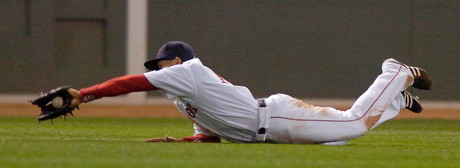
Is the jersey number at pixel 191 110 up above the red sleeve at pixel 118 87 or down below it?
below

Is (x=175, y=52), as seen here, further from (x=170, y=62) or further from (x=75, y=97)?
(x=75, y=97)

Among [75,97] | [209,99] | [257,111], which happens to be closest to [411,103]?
[257,111]

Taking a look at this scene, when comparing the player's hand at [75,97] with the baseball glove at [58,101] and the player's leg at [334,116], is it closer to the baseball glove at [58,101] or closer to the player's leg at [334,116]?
the baseball glove at [58,101]

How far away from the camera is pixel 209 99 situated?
19.5 feet

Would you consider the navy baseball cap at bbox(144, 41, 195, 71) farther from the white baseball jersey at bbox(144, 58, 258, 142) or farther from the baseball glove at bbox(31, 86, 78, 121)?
the baseball glove at bbox(31, 86, 78, 121)

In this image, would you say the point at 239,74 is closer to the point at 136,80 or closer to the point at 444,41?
the point at 444,41

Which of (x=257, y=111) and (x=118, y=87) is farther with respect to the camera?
(x=257, y=111)

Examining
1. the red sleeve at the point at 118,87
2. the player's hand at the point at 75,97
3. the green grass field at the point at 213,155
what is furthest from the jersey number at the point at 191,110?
the player's hand at the point at 75,97

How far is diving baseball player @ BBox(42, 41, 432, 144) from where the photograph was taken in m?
5.77

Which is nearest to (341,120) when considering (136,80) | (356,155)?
(356,155)

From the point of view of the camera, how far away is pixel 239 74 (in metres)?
14.8

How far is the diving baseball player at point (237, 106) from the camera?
5770mm

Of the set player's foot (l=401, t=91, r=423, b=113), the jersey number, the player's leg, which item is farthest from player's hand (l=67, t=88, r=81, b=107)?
player's foot (l=401, t=91, r=423, b=113)

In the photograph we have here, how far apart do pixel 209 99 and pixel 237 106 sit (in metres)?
0.19
